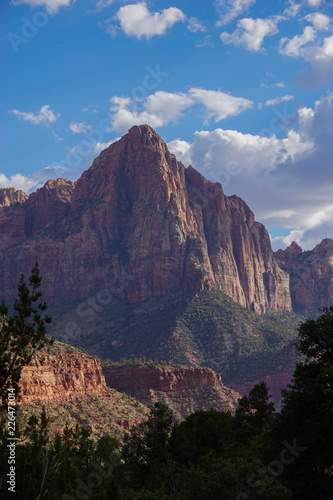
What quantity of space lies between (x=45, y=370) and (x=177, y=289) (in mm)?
110354

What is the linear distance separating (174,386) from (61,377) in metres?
39.1

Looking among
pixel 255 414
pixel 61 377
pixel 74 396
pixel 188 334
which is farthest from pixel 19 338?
pixel 188 334

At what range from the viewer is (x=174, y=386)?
119000 mm

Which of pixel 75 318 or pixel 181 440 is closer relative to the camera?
pixel 181 440

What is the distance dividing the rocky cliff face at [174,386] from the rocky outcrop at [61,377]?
13325mm

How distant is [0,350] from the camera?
77.9 feet

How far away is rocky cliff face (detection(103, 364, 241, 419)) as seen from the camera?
113 m

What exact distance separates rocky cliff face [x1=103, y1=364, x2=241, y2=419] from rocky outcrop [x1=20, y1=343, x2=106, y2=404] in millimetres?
13325

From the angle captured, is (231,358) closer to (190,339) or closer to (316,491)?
(190,339)

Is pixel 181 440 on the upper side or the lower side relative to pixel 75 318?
lower

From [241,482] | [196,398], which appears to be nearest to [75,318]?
[196,398]

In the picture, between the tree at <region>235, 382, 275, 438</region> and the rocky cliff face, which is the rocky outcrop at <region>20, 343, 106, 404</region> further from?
the tree at <region>235, 382, 275, 438</region>

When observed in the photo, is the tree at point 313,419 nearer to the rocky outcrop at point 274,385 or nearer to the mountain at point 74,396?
the mountain at point 74,396

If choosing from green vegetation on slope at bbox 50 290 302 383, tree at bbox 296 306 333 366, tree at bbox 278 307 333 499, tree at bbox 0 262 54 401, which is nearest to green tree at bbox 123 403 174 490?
tree at bbox 278 307 333 499
